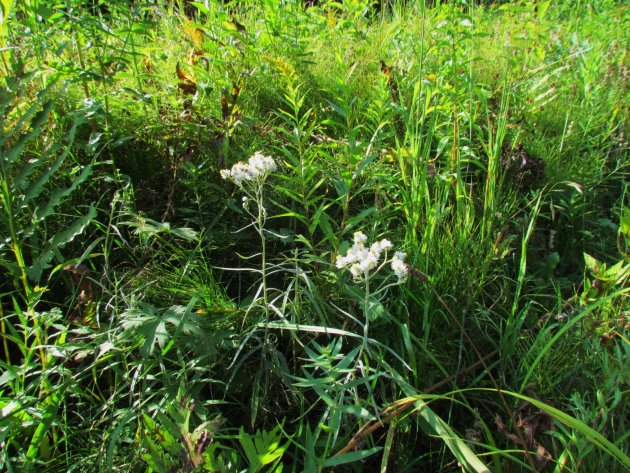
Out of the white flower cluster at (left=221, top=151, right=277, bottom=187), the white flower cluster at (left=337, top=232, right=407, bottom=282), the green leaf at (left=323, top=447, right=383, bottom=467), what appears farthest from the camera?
the white flower cluster at (left=221, top=151, right=277, bottom=187)

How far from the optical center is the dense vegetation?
1.10 m

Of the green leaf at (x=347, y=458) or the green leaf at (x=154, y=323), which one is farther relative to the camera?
Result: the green leaf at (x=154, y=323)

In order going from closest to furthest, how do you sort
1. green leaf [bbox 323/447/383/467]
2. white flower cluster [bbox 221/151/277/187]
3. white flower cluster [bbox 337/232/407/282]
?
green leaf [bbox 323/447/383/467] → white flower cluster [bbox 337/232/407/282] → white flower cluster [bbox 221/151/277/187]

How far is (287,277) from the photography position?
4.95 ft

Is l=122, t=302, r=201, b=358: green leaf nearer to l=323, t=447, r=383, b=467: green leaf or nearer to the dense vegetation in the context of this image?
the dense vegetation

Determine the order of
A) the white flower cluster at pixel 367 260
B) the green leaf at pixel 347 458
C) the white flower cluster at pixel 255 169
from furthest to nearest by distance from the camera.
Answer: the white flower cluster at pixel 255 169
the white flower cluster at pixel 367 260
the green leaf at pixel 347 458

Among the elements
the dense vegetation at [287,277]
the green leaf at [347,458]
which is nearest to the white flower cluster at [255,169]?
the dense vegetation at [287,277]

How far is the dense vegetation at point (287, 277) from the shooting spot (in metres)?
1.10

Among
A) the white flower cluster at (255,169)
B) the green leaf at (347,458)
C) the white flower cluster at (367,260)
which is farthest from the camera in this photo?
the white flower cluster at (255,169)

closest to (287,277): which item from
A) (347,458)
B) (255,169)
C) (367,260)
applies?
(255,169)

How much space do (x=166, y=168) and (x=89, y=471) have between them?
0.99 m

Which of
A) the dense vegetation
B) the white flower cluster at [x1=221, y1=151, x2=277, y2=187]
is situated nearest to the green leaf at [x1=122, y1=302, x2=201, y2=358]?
the dense vegetation

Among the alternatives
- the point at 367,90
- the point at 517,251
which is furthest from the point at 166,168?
the point at 517,251

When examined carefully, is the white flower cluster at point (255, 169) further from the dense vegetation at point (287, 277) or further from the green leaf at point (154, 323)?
the green leaf at point (154, 323)
